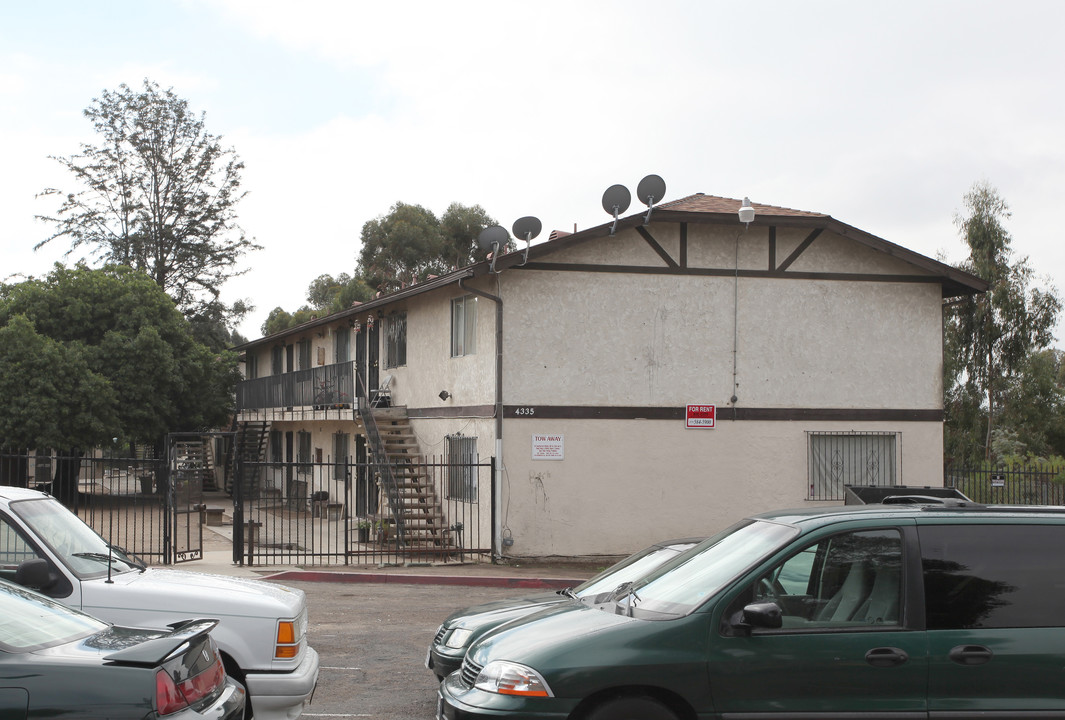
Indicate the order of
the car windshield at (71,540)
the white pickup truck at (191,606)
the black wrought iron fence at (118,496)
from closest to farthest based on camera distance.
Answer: the white pickup truck at (191,606) < the car windshield at (71,540) < the black wrought iron fence at (118,496)

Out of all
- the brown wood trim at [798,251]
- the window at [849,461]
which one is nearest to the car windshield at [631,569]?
the window at [849,461]

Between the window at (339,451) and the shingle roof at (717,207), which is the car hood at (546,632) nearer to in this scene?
the shingle roof at (717,207)

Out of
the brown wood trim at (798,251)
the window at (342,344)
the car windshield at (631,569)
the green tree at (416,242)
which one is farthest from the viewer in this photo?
the green tree at (416,242)

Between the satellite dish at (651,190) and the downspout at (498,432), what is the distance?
316 centimetres

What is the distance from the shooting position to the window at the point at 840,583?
546 centimetres

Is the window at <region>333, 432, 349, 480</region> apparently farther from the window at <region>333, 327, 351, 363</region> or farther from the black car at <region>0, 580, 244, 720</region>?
the black car at <region>0, 580, 244, 720</region>

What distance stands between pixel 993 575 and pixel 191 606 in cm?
476

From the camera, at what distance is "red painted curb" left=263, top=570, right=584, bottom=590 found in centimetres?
1638

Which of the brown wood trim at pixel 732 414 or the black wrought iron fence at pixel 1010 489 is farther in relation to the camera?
the black wrought iron fence at pixel 1010 489

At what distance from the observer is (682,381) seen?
19469mm

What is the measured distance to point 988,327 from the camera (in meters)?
33.3

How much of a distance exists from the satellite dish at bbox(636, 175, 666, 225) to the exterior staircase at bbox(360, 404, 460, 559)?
20.6ft

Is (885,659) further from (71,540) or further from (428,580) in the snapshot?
(428,580)

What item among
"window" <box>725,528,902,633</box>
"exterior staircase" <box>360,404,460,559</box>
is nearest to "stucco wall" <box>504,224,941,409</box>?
"exterior staircase" <box>360,404,460,559</box>
